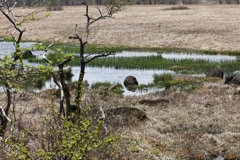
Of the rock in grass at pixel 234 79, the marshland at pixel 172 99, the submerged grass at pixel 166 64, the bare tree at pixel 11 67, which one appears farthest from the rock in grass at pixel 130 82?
the bare tree at pixel 11 67

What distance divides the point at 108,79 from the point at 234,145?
504 inches

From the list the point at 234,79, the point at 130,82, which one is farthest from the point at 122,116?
the point at 234,79

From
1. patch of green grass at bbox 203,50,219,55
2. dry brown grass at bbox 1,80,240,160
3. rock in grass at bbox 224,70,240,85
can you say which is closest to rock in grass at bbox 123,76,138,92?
dry brown grass at bbox 1,80,240,160

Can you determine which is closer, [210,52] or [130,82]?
[130,82]

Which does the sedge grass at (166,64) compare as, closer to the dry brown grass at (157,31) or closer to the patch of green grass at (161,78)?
the patch of green grass at (161,78)

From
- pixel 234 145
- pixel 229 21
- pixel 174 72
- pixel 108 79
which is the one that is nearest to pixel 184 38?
pixel 229 21

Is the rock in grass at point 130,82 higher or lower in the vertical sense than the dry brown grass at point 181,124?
lower

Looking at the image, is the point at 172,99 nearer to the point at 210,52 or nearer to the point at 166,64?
the point at 166,64

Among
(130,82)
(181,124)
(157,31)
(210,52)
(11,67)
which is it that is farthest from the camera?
(157,31)

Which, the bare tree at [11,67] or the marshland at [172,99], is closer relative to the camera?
the bare tree at [11,67]

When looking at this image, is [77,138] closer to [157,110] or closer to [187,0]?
[157,110]

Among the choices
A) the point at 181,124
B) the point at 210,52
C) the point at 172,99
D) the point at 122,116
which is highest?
the point at 122,116

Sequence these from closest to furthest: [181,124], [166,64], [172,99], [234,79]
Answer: [181,124] < [172,99] < [234,79] < [166,64]

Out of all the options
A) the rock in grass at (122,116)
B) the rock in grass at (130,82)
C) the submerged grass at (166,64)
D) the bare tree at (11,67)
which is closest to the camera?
the bare tree at (11,67)
